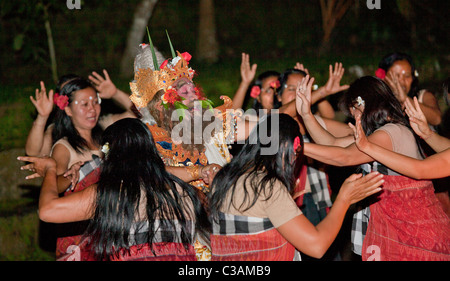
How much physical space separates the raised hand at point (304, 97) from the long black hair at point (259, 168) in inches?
31.4

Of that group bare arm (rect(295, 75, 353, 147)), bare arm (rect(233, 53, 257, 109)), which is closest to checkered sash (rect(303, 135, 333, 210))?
bare arm (rect(295, 75, 353, 147))

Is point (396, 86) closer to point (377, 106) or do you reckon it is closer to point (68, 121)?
point (377, 106)

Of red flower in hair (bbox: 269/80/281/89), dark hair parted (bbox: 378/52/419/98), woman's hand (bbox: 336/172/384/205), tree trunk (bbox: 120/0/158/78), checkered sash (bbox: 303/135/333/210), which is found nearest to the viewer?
woman's hand (bbox: 336/172/384/205)

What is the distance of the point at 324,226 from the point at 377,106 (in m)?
1.02

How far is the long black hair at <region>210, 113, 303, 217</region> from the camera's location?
2.33 m

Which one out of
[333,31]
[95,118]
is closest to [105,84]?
[95,118]

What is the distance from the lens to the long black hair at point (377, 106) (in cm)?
296

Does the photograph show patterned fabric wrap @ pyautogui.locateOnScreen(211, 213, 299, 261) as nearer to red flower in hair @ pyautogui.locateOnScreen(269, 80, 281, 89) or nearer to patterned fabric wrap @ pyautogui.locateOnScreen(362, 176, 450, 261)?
patterned fabric wrap @ pyautogui.locateOnScreen(362, 176, 450, 261)

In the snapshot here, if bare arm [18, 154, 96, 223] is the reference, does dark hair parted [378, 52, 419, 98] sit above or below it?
above

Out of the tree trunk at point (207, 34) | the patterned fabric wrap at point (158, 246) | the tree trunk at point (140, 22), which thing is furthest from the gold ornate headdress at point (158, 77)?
the tree trunk at point (207, 34)

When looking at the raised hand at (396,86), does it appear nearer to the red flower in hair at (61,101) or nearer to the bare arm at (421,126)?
the bare arm at (421,126)

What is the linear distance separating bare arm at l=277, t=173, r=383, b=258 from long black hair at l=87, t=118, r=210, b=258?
485 millimetres

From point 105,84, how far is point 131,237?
6.70 feet
